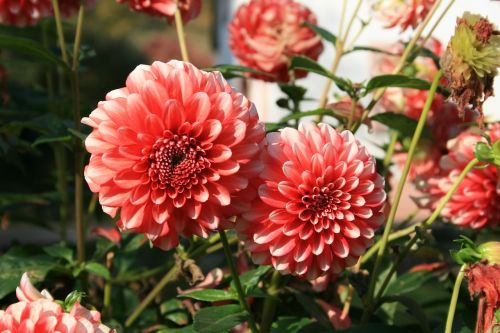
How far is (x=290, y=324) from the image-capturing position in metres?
0.96

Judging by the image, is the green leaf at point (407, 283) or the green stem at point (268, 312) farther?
the green leaf at point (407, 283)

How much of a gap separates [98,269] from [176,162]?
1.18ft

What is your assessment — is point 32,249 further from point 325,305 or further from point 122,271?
point 325,305

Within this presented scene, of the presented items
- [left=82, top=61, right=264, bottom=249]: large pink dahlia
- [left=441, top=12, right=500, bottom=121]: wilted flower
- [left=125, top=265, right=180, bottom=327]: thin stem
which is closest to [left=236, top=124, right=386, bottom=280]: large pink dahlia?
[left=82, top=61, right=264, bottom=249]: large pink dahlia

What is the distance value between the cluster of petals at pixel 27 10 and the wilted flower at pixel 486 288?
671 mm

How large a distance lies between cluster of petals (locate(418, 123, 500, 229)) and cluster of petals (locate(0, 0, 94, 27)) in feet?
1.69

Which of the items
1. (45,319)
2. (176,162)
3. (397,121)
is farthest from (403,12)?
(45,319)

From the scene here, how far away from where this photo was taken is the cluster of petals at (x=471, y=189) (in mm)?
1061

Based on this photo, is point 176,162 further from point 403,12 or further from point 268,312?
point 403,12

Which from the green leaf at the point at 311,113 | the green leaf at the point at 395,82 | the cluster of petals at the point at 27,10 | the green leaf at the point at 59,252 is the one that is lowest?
the green leaf at the point at 59,252

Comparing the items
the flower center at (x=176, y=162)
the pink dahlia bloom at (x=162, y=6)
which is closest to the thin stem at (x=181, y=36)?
the pink dahlia bloom at (x=162, y=6)

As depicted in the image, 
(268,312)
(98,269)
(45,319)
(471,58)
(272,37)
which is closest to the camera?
(45,319)

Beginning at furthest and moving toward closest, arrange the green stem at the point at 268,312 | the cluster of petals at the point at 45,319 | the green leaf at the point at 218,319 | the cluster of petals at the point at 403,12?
the cluster of petals at the point at 403,12 → the green stem at the point at 268,312 → the green leaf at the point at 218,319 → the cluster of petals at the point at 45,319

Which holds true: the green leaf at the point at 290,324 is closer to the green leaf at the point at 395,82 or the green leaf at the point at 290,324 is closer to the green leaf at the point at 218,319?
the green leaf at the point at 218,319
